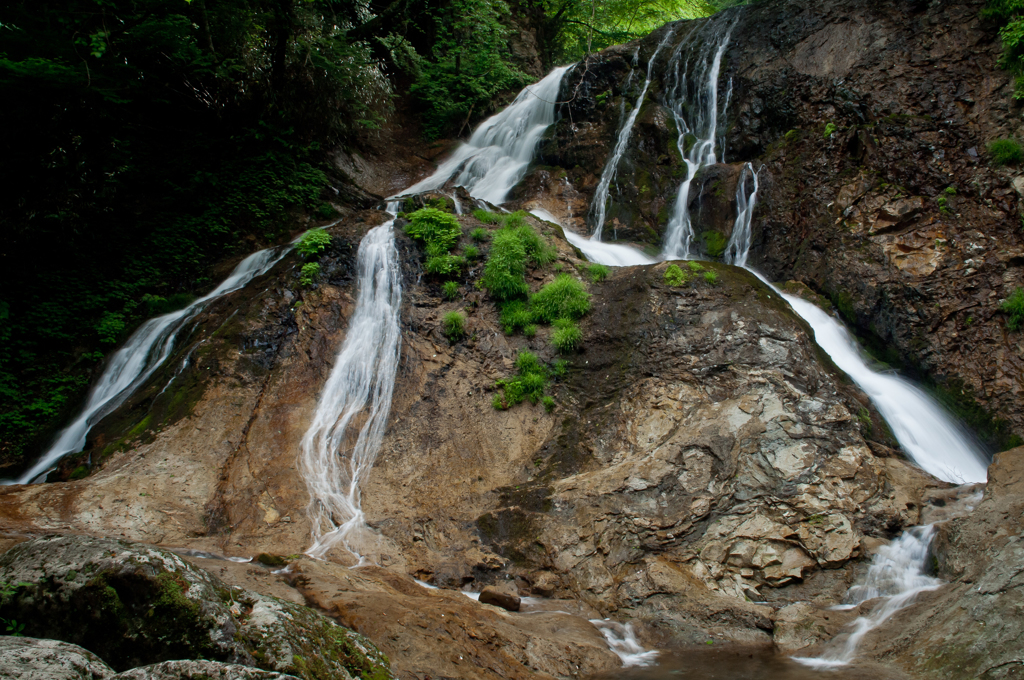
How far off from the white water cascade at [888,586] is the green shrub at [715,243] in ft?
21.4

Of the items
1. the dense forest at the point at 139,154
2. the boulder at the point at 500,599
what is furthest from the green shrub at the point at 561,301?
the dense forest at the point at 139,154

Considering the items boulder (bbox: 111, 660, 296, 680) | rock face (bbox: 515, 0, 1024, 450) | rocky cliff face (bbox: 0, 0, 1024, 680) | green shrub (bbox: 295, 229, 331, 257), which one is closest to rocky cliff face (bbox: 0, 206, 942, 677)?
rocky cliff face (bbox: 0, 0, 1024, 680)

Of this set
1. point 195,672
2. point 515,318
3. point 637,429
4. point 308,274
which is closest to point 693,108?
point 515,318

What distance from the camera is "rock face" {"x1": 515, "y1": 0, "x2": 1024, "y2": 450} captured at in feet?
27.7

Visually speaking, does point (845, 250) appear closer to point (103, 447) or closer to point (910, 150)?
point (910, 150)

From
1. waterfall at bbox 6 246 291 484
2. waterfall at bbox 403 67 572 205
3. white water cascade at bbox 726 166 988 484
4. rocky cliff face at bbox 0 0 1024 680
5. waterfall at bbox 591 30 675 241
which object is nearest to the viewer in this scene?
rocky cliff face at bbox 0 0 1024 680

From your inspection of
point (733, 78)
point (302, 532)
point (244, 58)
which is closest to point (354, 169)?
point (244, 58)

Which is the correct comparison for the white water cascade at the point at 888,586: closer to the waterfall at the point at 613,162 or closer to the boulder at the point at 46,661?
the boulder at the point at 46,661

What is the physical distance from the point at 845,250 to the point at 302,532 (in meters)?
9.63

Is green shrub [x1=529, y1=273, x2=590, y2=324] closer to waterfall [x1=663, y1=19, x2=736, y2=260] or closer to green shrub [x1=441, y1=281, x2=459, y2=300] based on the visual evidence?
green shrub [x1=441, y1=281, x2=459, y2=300]

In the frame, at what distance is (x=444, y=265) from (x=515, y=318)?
63.4 inches

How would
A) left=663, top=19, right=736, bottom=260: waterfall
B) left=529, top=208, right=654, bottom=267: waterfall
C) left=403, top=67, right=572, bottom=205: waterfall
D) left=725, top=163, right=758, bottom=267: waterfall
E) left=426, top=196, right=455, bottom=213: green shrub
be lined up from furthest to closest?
left=403, top=67, right=572, bottom=205: waterfall, left=663, top=19, right=736, bottom=260: waterfall, left=725, top=163, right=758, bottom=267: waterfall, left=529, top=208, right=654, bottom=267: waterfall, left=426, top=196, right=455, bottom=213: green shrub

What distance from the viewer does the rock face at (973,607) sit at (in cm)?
382

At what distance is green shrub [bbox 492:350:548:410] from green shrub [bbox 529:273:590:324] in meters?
0.85
